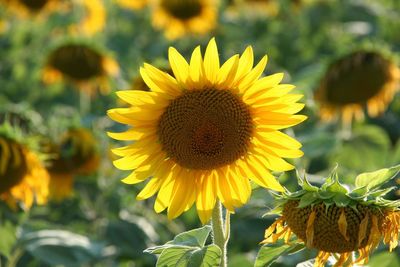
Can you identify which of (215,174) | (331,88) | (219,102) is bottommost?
(331,88)

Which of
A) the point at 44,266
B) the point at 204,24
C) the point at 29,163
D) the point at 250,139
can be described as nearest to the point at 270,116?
the point at 250,139

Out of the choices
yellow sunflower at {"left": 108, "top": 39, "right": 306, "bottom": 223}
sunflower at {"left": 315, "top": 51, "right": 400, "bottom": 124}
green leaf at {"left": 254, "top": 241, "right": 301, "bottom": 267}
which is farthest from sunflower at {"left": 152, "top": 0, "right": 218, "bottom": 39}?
green leaf at {"left": 254, "top": 241, "right": 301, "bottom": 267}

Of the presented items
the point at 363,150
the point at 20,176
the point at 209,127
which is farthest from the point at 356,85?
the point at 209,127

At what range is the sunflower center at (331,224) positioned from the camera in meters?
1.42

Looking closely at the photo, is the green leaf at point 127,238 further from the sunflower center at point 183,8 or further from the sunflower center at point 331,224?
the sunflower center at point 183,8

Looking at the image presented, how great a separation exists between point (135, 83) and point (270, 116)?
1.14 m

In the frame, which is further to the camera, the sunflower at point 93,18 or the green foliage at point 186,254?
the sunflower at point 93,18

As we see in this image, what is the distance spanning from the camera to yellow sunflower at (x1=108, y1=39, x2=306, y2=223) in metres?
1.55

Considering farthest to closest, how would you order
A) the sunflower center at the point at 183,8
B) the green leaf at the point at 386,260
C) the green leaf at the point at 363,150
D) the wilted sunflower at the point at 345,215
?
the sunflower center at the point at 183,8 < the green leaf at the point at 363,150 < the green leaf at the point at 386,260 < the wilted sunflower at the point at 345,215

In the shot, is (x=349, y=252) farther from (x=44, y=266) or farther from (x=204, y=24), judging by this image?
(x=204, y=24)

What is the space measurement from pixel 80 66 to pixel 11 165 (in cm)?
100

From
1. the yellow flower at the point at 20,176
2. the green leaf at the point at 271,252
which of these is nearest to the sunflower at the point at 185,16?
the yellow flower at the point at 20,176

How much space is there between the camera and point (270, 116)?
5.15ft

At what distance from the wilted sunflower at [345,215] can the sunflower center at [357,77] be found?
1577 mm
